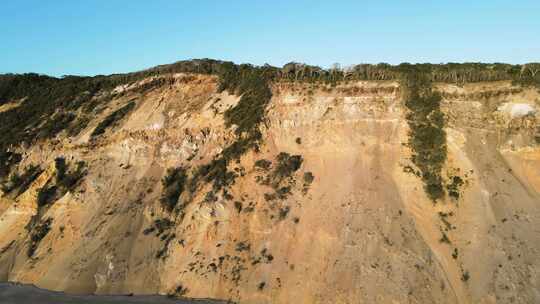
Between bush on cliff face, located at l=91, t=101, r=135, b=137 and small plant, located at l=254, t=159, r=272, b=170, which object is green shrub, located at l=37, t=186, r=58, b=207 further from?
small plant, located at l=254, t=159, r=272, b=170

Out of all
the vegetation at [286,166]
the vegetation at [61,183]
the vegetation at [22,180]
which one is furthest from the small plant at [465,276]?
the vegetation at [22,180]

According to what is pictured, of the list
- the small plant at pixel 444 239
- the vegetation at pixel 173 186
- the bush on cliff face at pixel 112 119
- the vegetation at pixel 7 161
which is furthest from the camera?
the vegetation at pixel 7 161

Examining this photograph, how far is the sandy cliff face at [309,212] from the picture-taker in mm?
24656

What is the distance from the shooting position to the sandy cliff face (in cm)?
2466

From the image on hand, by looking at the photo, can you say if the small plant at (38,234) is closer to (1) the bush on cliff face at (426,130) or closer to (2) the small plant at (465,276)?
(1) the bush on cliff face at (426,130)

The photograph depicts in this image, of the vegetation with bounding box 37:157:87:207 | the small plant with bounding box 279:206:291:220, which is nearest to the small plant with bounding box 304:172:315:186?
the small plant with bounding box 279:206:291:220

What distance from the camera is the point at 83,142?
122 feet

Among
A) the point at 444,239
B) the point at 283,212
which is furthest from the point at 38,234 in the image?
the point at 444,239

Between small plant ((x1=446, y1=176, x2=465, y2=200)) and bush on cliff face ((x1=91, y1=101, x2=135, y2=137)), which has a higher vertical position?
bush on cliff face ((x1=91, y1=101, x2=135, y2=137))

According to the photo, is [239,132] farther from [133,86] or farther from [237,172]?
[133,86]

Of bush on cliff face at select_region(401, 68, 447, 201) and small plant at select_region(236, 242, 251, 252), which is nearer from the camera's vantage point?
small plant at select_region(236, 242, 251, 252)

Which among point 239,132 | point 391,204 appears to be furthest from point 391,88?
point 239,132

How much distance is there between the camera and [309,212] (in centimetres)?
2831

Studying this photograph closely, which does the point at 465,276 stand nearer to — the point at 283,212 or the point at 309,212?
the point at 309,212
